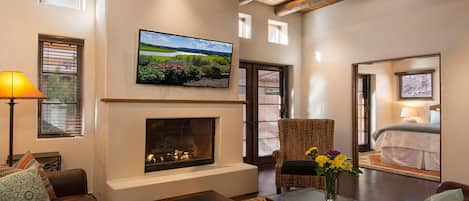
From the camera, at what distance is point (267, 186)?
4578mm

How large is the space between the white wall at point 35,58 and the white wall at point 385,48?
424cm

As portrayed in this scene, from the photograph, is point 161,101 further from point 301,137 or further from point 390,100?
point 390,100

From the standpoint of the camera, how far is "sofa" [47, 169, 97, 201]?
2672 mm

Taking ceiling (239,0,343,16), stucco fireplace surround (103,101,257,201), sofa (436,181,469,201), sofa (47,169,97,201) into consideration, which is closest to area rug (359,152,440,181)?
stucco fireplace surround (103,101,257,201)

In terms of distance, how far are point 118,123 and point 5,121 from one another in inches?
54.6

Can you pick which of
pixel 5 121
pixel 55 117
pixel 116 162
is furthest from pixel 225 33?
pixel 5 121

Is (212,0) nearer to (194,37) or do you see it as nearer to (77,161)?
(194,37)

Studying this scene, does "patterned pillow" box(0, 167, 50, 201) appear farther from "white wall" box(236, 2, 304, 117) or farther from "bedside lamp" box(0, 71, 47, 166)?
"white wall" box(236, 2, 304, 117)

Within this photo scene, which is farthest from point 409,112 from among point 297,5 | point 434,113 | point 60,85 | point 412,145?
point 60,85

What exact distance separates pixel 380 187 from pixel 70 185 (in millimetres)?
4087

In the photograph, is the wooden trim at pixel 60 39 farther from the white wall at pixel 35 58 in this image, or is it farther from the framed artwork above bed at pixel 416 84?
the framed artwork above bed at pixel 416 84

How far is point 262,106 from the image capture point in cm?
612

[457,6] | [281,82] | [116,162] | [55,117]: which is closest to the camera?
[116,162]

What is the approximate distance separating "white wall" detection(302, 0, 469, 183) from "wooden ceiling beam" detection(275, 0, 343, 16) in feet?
2.14
